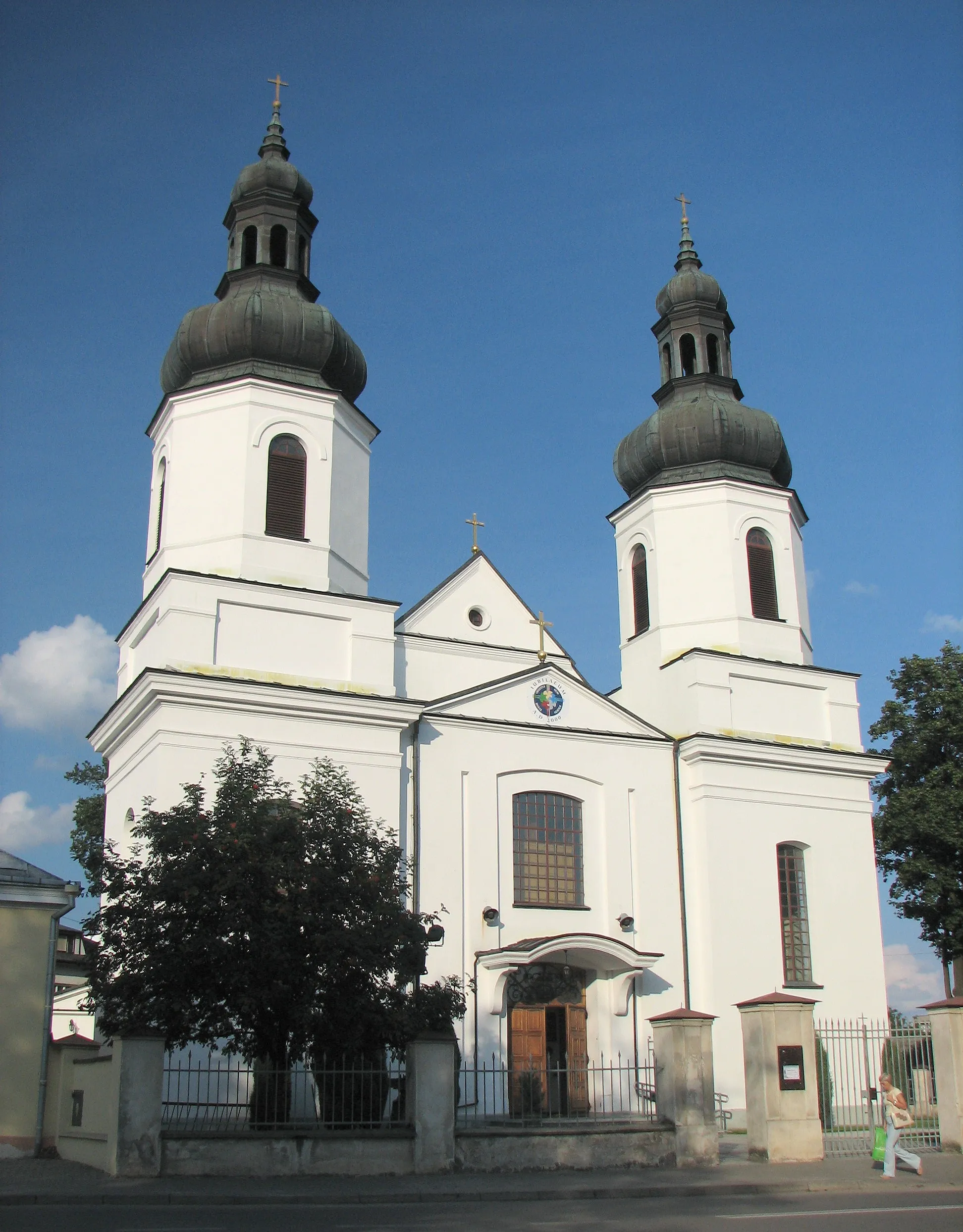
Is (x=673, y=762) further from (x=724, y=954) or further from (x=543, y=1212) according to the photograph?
(x=543, y=1212)

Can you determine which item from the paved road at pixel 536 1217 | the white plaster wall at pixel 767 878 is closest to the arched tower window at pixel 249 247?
the white plaster wall at pixel 767 878

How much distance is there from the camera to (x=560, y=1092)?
20.6 m

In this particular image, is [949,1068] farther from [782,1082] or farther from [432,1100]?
[432,1100]

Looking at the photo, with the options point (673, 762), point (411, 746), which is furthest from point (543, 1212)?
point (673, 762)

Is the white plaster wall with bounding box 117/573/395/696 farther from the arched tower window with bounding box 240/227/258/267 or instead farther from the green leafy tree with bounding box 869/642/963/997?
the green leafy tree with bounding box 869/642/963/997

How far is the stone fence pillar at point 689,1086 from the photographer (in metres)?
15.3

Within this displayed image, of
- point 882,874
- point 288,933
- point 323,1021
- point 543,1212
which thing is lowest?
point 543,1212

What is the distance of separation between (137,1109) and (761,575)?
16088 mm

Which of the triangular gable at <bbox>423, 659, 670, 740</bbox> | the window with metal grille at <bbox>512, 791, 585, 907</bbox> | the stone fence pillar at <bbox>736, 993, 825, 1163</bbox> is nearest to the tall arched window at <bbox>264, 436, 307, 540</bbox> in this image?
the triangular gable at <bbox>423, 659, 670, 740</bbox>

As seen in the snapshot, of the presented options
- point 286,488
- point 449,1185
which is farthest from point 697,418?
point 449,1185

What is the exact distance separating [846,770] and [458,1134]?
41.2 ft

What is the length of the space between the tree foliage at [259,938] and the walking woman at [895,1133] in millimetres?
5064

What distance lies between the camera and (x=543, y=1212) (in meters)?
11.7

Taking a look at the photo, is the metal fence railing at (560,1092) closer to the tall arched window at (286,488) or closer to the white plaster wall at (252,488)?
the white plaster wall at (252,488)
